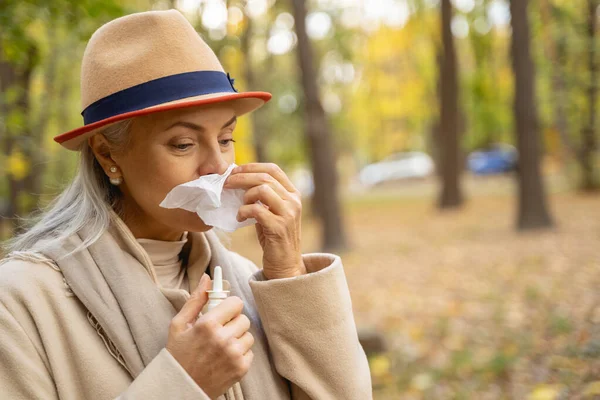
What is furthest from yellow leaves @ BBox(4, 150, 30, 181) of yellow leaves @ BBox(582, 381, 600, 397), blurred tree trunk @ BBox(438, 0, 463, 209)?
blurred tree trunk @ BBox(438, 0, 463, 209)

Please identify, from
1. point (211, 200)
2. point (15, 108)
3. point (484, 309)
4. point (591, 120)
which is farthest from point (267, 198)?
point (591, 120)

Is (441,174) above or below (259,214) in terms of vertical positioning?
below

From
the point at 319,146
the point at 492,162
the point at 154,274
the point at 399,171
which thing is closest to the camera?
the point at 154,274

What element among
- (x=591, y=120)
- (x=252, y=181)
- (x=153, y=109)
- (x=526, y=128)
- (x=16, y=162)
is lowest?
(x=591, y=120)

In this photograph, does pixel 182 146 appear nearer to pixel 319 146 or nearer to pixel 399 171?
pixel 319 146

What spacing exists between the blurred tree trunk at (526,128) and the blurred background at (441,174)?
26 mm

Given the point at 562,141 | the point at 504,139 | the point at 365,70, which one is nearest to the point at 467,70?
the point at 365,70

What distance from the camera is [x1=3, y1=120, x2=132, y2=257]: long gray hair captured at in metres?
1.80

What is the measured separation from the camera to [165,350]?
5.10 feet

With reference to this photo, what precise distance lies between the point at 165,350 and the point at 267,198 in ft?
1.75

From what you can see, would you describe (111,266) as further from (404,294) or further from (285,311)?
(404,294)

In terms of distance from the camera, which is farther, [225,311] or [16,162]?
[16,162]

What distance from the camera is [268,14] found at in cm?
1834

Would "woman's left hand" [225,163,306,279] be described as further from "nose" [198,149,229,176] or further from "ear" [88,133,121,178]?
"ear" [88,133,121,178]
